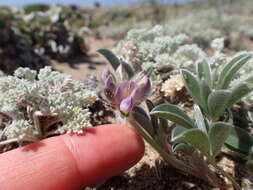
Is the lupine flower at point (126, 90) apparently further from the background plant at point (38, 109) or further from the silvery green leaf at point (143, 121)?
the background plant at point (38, 109)

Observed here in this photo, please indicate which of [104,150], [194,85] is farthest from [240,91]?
[104,150]

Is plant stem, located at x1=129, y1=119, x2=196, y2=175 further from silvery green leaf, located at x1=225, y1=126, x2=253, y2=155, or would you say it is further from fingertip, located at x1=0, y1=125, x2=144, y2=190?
silvery green leaf, located at x1=225, y1=126, x2=253, y2=155

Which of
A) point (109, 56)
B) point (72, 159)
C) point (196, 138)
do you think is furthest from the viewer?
point (109, 56)

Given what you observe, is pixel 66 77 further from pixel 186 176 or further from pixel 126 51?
pixel 186 176

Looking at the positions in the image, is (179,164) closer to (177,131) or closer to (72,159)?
(177,131)

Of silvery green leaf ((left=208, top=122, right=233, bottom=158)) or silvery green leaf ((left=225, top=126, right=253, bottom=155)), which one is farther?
silvery green leaf ((left=225, top=126, right=253, bottom=155))

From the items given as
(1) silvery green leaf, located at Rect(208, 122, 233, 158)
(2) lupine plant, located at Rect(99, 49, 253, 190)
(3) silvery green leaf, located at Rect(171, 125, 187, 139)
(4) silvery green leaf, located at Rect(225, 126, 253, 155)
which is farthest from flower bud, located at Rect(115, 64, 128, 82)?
(4) silvery green leaf, located at Rect(225, 126, 253, 155)

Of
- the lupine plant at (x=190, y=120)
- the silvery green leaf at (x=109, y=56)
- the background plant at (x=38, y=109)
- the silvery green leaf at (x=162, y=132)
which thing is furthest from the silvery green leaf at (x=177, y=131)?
the silvery green leaf at (x=109, y=56)
